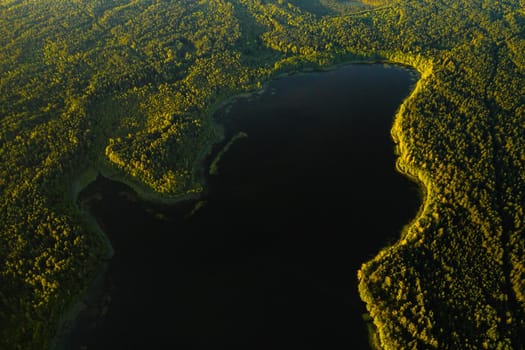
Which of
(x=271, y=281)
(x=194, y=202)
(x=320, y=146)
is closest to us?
(x=271, y=281)

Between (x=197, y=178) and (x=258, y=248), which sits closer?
(x=258, y=248)

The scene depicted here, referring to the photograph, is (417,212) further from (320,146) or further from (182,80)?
(182,80)

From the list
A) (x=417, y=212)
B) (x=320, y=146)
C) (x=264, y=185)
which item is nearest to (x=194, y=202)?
(x=264, y=185)

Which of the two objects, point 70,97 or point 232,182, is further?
point 70,97

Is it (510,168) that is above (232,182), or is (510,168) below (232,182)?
above

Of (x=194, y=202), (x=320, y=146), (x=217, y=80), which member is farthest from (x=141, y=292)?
(x=217, y=80)

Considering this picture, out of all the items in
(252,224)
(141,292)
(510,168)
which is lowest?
(141,292)

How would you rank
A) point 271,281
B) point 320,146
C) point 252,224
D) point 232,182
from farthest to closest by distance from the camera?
1. point 320,146
2. point 232,182
3. point 252,224
4. point 271,281
